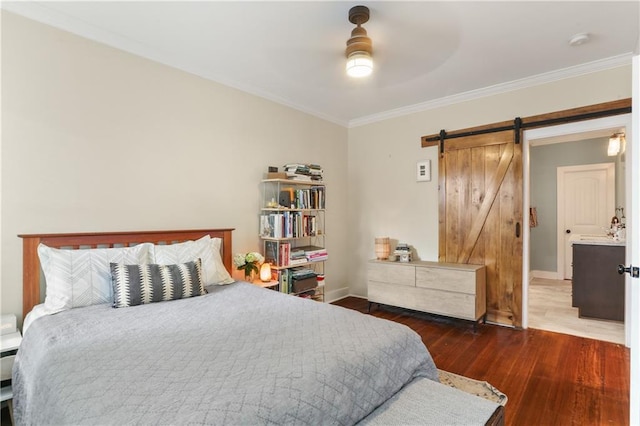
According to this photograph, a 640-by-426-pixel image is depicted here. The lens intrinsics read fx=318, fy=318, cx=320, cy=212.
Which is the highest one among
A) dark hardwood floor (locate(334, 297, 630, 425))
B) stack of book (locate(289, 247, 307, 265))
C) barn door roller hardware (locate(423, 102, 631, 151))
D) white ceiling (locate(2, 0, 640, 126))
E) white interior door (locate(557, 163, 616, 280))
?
white ceiling (locate(2, 0, 640, 126))

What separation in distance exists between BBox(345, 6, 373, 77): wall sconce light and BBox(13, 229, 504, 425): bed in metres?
1.70

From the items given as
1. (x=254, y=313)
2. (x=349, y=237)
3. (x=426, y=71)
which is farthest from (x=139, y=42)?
(x=349, y=237)

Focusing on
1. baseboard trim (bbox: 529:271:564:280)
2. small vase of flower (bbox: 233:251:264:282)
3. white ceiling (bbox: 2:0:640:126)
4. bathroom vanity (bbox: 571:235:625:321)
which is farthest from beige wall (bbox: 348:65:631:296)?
baseboard trim (bbox: 529:271:564:280)

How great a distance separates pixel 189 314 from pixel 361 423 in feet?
3.88

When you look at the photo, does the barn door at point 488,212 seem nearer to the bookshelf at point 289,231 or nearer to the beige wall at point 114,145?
the bookshelf at point 289,231

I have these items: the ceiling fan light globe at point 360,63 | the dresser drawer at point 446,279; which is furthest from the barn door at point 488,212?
the ceiling fan light globe at point 360,63

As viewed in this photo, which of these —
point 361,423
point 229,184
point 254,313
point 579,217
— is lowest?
point 361,423

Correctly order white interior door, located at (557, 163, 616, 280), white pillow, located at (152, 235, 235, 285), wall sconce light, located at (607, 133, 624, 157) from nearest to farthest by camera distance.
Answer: white pillow, located at (152, 235, 235, 285) → wall sconce light, located at (607, 133, 624, 157) → white interior door, located at (557, 163, 616, 280)

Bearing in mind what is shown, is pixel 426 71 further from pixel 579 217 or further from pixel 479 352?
pixel 579 217

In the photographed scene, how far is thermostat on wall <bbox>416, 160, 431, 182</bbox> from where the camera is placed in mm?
4066

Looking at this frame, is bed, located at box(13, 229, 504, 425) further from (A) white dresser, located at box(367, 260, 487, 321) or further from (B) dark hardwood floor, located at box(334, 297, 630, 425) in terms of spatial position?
(A) white dresser, located at box(367, 260, 487, 321)

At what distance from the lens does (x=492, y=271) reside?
11.9 feet

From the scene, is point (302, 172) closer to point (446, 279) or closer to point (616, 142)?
point (446, 279)

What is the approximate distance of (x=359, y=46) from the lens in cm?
223
